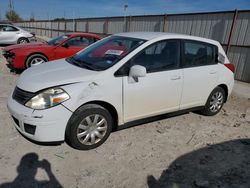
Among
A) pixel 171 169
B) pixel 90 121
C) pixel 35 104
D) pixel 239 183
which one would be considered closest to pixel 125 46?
pixel 90 121

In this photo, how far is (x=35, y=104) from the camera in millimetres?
2926

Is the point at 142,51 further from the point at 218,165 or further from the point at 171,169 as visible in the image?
the point at 218,165

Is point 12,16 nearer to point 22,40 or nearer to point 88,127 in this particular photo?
point 22,40

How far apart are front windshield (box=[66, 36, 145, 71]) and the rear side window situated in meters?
0.92

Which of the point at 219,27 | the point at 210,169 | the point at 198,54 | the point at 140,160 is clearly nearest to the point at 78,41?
the point at 198,54

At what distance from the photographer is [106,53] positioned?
381 centimetres

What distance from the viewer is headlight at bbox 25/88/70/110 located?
291 centimetres

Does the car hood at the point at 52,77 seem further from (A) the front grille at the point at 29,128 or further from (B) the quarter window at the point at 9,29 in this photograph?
(B) the quarter window at the point at 9,29

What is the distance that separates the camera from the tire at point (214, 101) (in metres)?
4.62

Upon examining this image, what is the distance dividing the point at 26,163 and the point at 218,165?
2.63 meters

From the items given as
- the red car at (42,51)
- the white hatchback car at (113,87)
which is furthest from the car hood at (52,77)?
the red car at (42,51)

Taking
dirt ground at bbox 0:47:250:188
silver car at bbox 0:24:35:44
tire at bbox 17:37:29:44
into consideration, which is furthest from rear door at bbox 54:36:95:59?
silver car at bbox 0:24:35:44

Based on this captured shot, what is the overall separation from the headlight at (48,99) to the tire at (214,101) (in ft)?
9.88

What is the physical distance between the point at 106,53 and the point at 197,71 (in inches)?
67.5
